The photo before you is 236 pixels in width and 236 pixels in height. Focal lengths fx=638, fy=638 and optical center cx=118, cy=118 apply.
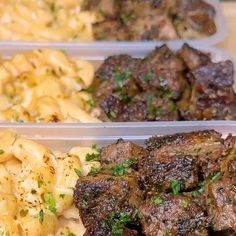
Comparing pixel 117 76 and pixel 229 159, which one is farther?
pixel 117 76

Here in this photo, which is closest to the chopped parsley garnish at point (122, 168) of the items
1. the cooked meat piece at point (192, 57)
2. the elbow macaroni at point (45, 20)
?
the cooked meat piece at point (192, 57)

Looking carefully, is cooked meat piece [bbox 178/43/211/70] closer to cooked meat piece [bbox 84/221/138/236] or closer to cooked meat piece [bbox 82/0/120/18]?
cooked meat piece [bbox 82/0/120/18]

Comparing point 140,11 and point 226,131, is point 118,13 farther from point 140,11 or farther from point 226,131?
point 226,131

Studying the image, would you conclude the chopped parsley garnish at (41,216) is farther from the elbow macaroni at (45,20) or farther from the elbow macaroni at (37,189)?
the elbow macaroni at (45,20)

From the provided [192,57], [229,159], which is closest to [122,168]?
[229,159]

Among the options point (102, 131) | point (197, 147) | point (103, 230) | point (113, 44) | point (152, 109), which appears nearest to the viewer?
point (103, 230)

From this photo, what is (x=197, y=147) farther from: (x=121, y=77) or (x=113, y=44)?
(x=113, y=44)

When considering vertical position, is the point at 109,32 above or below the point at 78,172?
above
